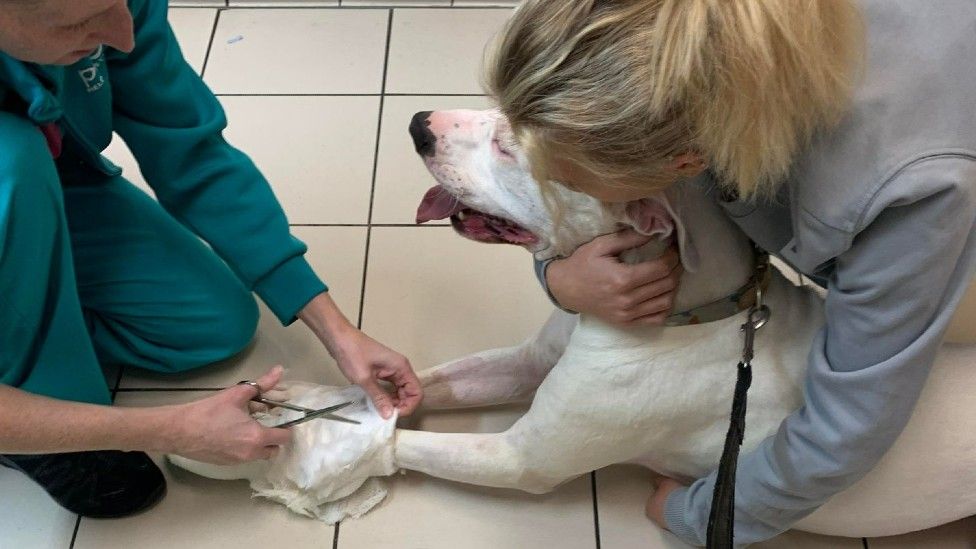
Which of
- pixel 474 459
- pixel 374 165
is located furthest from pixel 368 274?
pixel 474 459

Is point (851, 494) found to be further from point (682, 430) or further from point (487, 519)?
point (487, 519)

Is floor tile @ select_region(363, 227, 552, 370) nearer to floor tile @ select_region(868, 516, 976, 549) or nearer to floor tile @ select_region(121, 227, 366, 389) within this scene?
floor tile @ select_region(121, 227, 366, 389)

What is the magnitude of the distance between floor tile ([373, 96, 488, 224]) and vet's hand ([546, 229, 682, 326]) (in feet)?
2.36

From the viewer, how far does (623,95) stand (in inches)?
27.9

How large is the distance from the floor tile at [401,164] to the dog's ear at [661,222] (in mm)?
811

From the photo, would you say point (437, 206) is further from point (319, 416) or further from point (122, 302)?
point (122, 302)

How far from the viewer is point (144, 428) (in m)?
1.08

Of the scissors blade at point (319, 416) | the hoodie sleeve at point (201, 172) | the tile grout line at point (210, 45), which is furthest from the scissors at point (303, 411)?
the tile grout line at point (210, 45)

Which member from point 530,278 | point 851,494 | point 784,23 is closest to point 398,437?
point 530,278

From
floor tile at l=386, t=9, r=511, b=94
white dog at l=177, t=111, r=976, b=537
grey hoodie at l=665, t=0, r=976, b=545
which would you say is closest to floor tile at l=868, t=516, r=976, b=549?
white dog at l=177, t=111, r=976, b=537

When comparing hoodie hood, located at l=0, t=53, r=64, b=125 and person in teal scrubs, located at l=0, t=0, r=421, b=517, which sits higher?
hoodie hood, located at l=0, t=53, r=64, b=125

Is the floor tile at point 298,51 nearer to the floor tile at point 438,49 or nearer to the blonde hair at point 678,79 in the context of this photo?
the floor tile at point 438,49

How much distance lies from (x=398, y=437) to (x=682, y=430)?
1.29ft

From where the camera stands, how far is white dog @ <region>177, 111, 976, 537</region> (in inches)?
37.6
